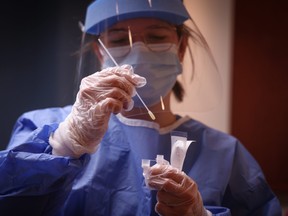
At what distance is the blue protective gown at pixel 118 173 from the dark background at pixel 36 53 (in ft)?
0.33

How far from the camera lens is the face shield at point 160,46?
2.47 ft

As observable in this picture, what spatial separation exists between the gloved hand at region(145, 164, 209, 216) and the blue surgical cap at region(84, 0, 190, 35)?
0.40m

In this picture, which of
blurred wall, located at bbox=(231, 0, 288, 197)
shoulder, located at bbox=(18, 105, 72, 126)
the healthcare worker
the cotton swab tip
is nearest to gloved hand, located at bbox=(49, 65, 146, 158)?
the healthcare worker

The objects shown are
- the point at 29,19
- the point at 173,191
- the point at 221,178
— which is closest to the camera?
the point at 173,191

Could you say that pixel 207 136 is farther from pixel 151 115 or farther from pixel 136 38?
pixel 136 38

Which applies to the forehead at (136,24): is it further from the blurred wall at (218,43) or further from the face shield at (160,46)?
the blurred wall at (218,43)

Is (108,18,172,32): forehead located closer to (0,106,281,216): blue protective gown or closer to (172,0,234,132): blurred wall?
(172,0,234,132): blurred wall

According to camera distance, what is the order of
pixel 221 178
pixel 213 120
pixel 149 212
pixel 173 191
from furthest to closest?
pixel 213 120, pixel 221 178, pixel 149 212, pixel 173 191

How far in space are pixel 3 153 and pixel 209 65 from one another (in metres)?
0.63

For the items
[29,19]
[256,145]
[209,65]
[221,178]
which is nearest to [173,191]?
[221,178]

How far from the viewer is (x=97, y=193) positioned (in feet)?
2.52

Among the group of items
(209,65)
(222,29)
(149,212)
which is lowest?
(149,212)

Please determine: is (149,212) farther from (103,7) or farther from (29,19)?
(29,19)

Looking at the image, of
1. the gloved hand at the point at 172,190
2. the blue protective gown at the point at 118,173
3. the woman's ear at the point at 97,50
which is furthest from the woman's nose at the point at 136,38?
the gloved hand at the point at 172,190
